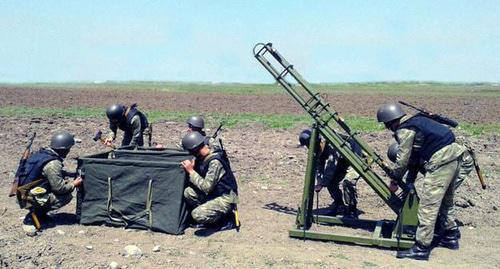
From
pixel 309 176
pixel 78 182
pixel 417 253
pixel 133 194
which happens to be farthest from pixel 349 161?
pixel 78 182

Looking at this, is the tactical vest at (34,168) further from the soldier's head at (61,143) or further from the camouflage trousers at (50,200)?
the camouflage trousers at (50,200)

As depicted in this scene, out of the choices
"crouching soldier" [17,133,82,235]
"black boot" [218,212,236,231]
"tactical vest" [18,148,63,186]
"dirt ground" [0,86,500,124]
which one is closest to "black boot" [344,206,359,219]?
"black boot" [218,212,236,231]

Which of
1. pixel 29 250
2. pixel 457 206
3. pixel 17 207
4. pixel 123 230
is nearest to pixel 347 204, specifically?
pixel 457 206

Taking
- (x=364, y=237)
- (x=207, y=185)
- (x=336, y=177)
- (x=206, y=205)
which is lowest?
(x=364, y=237)

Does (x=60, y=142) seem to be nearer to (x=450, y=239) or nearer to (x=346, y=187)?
(x=346, y=187)

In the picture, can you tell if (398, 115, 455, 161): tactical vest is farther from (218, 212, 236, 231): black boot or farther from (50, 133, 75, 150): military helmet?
(50, 133, 75, 150): military helmet

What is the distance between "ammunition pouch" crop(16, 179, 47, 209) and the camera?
851 centimetres

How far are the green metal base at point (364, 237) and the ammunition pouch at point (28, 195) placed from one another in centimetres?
417

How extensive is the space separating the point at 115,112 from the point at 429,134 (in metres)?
6.74

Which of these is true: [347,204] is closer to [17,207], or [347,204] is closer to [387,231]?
[387,231]

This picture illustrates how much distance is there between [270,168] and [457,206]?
5.02 m

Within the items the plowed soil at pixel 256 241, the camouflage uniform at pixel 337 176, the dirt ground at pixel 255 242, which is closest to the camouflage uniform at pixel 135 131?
the dirt ground at pixel 255 242

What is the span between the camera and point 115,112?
11562 millimetres

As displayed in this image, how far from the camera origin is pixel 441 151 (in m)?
7.85
